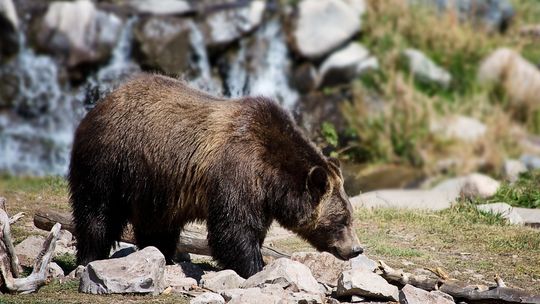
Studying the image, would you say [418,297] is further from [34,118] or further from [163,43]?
[163,43]

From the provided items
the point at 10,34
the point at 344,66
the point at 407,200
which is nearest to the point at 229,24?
the point at 344,66

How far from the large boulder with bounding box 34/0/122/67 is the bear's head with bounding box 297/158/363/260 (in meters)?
13.6

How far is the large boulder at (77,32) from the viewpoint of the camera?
2122 centimetres

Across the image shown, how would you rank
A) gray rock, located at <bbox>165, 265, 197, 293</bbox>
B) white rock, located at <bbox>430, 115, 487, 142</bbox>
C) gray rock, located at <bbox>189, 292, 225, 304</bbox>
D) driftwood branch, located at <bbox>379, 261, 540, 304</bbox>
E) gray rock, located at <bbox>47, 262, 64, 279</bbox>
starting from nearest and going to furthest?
gray rock, located at <bbox>189, 292, 225, 304</bbox> < driftwood branch, located at <bbox>379, 261, 540, 304</bbox> < gray rock, located at <bbox>165, 265, 197, 293</bbox> < gray rock, located at <bbox>47, 262, 64, 279</bbox> < white rock, located at <bbox>430, 115, 487, 142</bbox>

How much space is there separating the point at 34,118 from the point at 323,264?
13.6m

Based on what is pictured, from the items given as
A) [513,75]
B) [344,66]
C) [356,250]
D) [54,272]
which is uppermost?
[513,75]

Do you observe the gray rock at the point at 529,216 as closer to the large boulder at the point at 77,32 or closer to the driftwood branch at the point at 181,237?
the driftwood branch at the point at 181,237

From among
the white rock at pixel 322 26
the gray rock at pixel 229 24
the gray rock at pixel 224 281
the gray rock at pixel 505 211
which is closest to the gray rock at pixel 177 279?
the gray rock at pixel 224 281

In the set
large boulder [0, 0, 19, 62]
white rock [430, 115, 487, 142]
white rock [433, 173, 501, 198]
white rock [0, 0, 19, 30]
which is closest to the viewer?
white rock [433, 173, 501, 198]

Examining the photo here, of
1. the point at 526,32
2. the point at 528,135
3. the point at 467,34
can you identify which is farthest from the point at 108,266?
the point at 526,32

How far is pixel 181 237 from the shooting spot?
936cm

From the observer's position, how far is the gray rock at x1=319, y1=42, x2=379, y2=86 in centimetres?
2294

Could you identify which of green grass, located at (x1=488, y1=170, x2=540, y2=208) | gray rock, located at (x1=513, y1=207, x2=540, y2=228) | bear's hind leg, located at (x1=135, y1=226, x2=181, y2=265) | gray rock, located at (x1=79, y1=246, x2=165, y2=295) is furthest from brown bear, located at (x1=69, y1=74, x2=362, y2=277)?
green grass, located at (x1=488, y1=170, x2=540, y2=208)

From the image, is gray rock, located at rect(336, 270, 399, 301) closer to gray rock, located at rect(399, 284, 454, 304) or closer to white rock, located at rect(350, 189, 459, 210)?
gray rock, located at rect(399, 284, 454, 304)
